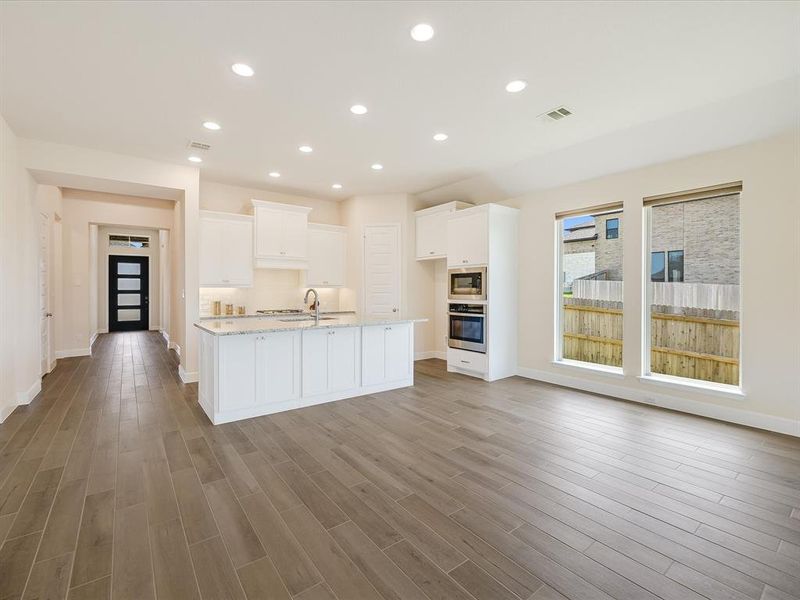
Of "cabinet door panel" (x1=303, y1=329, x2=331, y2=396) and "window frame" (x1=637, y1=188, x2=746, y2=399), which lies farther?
"cabinet door panel" (x1=303, y1=329, x2=331, y2=396)

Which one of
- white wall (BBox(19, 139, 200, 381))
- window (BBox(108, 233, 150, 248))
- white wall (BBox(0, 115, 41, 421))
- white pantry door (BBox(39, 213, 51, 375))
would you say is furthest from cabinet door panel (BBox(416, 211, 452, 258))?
window (BBox(108, 233, 150, 248))

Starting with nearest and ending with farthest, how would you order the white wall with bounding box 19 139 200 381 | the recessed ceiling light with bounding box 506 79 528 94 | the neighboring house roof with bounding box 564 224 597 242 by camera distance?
the recessed ceiling light with bounding box 506 79 528 94 < the white wall with bounding box 19 139 200 381 < the neighboring house roof with bounding box 564 224 597 242

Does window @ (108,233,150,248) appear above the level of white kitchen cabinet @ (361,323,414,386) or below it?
above

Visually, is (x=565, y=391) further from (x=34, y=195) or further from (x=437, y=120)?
(x=34, y=195)

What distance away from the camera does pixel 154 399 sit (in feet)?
14.0

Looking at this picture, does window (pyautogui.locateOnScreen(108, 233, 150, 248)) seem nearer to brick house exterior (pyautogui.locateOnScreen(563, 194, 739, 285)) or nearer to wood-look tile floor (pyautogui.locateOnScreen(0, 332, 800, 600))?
wood-look tile floor (pyautogui.locateOnScreen(0, 332, 800, 600))

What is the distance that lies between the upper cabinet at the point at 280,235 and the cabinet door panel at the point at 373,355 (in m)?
2.38

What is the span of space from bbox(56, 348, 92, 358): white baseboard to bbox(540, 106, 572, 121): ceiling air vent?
8.57 m

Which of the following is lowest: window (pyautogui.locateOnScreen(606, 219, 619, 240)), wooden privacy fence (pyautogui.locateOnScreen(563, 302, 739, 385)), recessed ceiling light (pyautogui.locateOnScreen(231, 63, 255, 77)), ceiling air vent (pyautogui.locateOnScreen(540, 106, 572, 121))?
wooden privacy fence (pyautogui.locateOnScreen(563, 302, 739, 385))

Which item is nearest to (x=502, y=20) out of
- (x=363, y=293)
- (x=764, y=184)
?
(x=764, y=184)

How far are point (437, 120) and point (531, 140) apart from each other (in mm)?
1157

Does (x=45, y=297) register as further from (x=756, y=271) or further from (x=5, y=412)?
(x=756, y=271)

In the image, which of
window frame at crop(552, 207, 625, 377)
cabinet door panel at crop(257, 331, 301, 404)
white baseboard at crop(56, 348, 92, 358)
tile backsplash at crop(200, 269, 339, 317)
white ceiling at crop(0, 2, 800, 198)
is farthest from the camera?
white baseboard at crop(56, 348, 92, 358)

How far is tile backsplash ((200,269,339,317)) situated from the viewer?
5.84 metres
